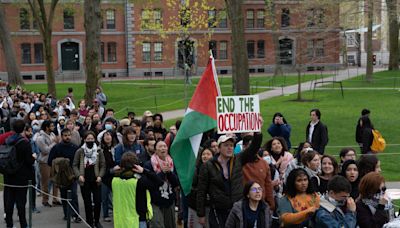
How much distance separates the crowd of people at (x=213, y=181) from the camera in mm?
7453

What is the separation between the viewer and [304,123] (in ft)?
84.2

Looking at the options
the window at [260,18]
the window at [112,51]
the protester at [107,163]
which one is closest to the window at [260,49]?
the window at [260,18]

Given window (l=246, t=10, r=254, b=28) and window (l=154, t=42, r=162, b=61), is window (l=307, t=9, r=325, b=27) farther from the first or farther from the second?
window (l=154, t=42, r=162, b=61)

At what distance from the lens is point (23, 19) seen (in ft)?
205

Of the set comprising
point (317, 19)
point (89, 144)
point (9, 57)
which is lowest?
point (89, 144)

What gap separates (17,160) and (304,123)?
16514mm

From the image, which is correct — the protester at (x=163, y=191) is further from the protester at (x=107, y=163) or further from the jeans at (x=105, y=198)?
the jeans at (x=105, y=198)

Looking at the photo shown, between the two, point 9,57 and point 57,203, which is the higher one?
point 9,57

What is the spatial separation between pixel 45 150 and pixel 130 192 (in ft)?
15.0

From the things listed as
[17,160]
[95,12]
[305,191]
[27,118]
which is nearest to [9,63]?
[95,12]

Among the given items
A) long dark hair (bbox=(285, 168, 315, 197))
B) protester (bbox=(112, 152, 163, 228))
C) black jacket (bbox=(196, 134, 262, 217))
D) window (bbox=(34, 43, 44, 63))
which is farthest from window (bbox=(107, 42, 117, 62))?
long dark hair (bbox=(285, 168, 315, 197))

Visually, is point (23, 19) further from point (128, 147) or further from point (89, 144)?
point (128, 147)

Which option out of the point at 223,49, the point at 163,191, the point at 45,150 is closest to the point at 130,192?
the point at 163,191

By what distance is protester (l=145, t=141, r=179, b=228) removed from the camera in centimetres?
943
